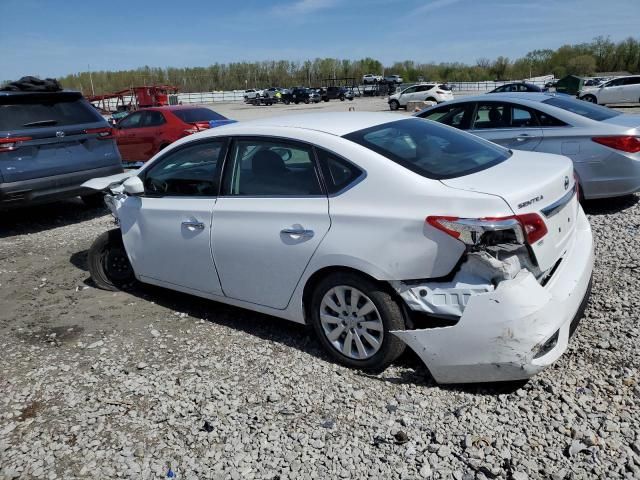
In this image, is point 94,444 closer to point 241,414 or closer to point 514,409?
point 241,414

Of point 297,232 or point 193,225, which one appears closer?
point 297,232

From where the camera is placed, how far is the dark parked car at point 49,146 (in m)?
6.50

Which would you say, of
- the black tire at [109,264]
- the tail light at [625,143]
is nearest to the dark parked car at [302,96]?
the tail light at [625,143]

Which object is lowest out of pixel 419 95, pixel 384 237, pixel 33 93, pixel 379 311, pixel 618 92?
pixel 419 95

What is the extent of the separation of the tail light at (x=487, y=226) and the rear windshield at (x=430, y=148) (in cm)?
39

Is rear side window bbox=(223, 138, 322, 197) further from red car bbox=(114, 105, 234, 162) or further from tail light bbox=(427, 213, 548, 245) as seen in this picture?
red car bbox=(114, 105, 234, 162)

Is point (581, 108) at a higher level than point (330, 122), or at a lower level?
lower

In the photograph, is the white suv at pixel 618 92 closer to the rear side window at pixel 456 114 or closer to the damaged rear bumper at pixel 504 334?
the rear side window at pixel 456 114

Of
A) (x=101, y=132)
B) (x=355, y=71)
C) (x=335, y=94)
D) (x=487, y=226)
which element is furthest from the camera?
(x=355, y=71)

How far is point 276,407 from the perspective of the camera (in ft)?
10.2

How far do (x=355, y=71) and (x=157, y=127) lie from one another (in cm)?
10191

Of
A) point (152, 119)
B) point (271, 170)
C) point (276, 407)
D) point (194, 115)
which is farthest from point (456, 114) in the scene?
point (152, 119)

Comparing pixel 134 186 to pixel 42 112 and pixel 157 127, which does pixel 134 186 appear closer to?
pixel 42 112

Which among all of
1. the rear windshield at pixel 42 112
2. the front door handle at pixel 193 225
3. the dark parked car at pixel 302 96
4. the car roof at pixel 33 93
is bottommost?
the dark parked car at pixel 302 96
